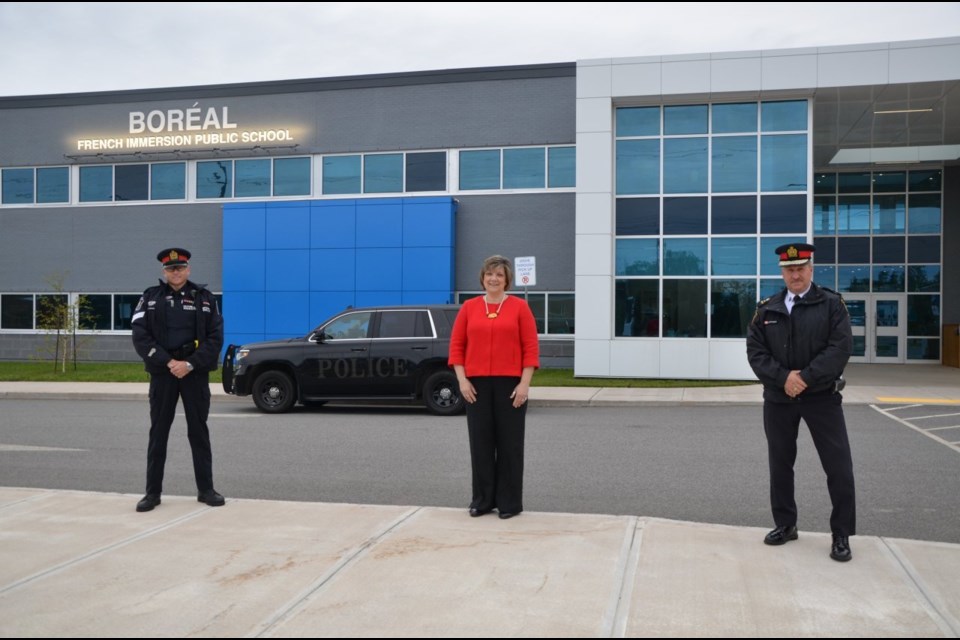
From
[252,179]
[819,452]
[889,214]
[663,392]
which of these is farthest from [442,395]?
[889,214]

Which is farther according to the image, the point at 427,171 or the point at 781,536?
the point at 427,171

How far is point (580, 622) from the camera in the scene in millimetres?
4293

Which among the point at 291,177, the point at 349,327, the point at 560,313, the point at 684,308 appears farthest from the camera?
the point at 291,177

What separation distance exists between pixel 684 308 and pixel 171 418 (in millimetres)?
15371

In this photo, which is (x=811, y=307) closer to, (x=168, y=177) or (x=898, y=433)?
(x=898, y=433)

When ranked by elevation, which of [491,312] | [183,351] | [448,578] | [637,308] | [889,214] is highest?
[889,214]

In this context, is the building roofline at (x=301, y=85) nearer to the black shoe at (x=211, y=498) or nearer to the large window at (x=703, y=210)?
the large window at (x=703, y=210)

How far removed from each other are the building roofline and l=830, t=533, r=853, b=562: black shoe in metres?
19.9

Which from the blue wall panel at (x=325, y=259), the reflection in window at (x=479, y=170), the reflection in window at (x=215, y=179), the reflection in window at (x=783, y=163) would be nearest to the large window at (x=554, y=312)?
the blue wall panel at (x=325, y=259)

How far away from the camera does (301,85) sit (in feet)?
84.7

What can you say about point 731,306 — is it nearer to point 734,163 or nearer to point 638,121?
point 734,163

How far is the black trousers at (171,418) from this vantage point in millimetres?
6863

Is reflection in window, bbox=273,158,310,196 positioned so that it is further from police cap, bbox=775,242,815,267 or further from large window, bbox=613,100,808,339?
police cap, bbox=775,242,815,267

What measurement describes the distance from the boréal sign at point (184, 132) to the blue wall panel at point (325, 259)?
6.74 ft
